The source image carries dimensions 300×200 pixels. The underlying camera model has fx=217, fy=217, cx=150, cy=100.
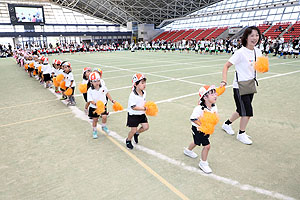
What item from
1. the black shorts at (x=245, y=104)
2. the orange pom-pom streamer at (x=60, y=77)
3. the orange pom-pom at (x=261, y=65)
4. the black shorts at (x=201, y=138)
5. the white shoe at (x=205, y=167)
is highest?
the orange pom-pom at (x=261, y=65)

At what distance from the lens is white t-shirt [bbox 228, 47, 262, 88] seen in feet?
13.0

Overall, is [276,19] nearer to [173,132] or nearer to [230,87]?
[230,87]

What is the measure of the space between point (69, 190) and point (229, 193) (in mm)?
2126

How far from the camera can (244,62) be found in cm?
398

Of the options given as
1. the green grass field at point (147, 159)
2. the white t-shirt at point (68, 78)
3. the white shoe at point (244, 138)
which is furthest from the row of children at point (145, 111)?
→ the white t-shirt at point (68, 78)

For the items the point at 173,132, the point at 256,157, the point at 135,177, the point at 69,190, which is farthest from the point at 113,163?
the point at 256,157

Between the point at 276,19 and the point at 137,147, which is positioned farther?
the point at 276,19

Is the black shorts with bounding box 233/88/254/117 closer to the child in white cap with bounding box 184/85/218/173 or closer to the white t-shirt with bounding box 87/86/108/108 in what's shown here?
the child in white cap with bounding box 184/85/218/173

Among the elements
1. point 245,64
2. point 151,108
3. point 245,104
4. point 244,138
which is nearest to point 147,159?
point 151,108

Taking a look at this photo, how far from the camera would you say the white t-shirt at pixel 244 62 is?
156 inches

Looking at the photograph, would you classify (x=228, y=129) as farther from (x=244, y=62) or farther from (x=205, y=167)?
(x=205, y=167)

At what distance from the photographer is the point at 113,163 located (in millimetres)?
3635

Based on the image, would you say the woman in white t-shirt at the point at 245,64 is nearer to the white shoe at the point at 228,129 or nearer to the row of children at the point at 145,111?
the white shoe at the point at 228,129

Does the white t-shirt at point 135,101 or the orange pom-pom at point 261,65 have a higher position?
the orange pom-pom at point 261,65
